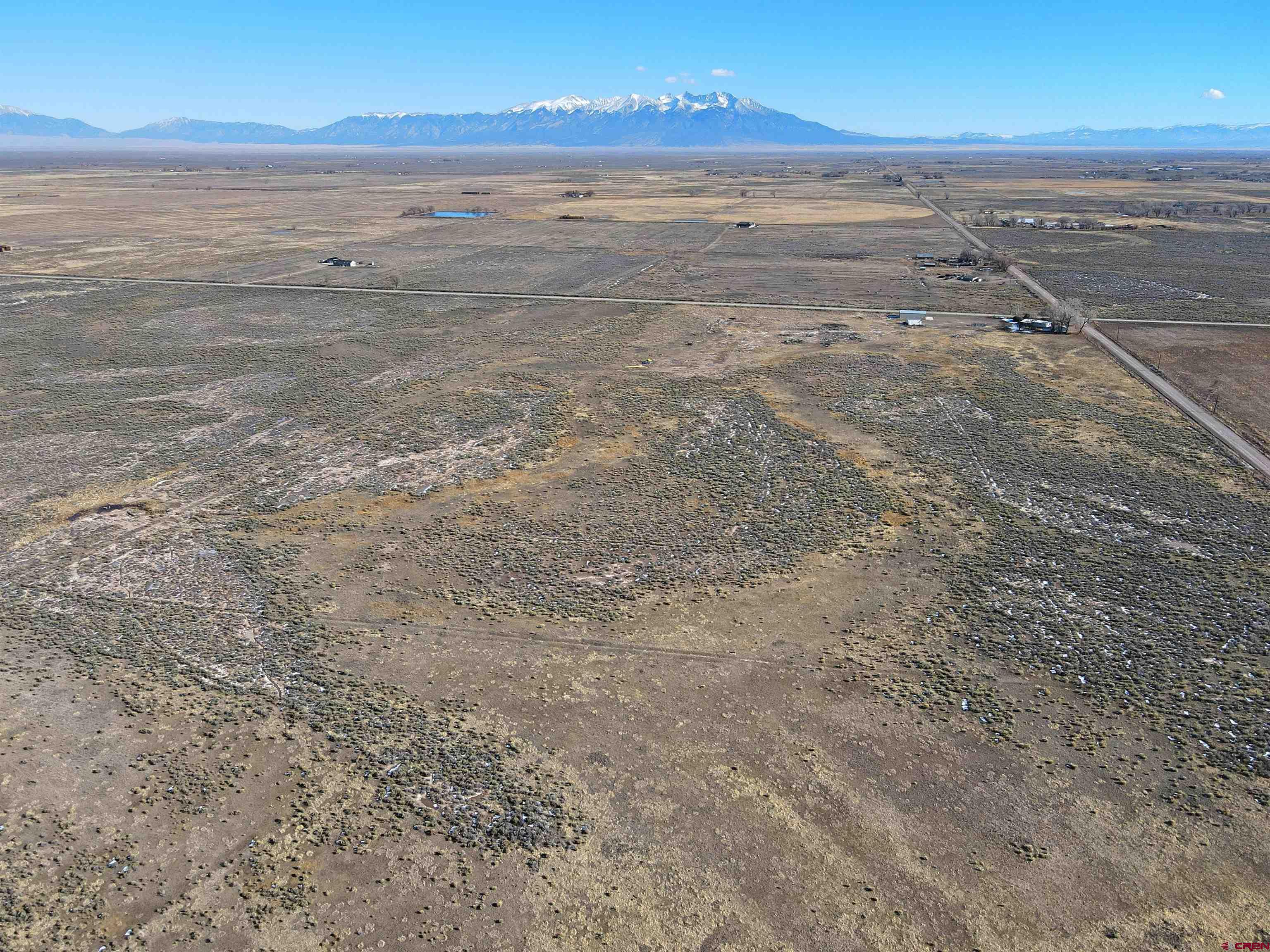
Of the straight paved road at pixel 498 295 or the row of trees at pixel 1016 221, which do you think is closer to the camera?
the straight paved road at pixel 498 295

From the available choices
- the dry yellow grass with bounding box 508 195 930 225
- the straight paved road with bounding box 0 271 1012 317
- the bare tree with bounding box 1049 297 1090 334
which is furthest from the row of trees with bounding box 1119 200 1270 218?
the straight paved road with bounding box 0 271 1012 317

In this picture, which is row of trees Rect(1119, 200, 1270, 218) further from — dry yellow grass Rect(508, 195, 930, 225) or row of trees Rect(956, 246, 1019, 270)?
row of trees Rect(956, 246, 1019, 270)

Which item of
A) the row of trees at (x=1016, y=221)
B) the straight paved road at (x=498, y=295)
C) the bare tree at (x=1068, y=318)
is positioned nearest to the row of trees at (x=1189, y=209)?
the row of trees at (x=1016, y=221)

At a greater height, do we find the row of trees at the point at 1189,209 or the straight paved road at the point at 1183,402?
the row of trees at the point at 1189,209

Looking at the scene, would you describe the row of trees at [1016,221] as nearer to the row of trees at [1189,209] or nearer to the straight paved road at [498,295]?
Result: the row of trees at [1189,209]

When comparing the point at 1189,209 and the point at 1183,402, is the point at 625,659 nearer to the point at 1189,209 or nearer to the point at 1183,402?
the point at 1183,402

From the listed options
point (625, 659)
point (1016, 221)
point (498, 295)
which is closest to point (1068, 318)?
point (498, 295)

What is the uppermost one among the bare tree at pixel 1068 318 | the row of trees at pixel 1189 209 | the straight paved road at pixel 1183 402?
the row of trees at pixel 1189 209
